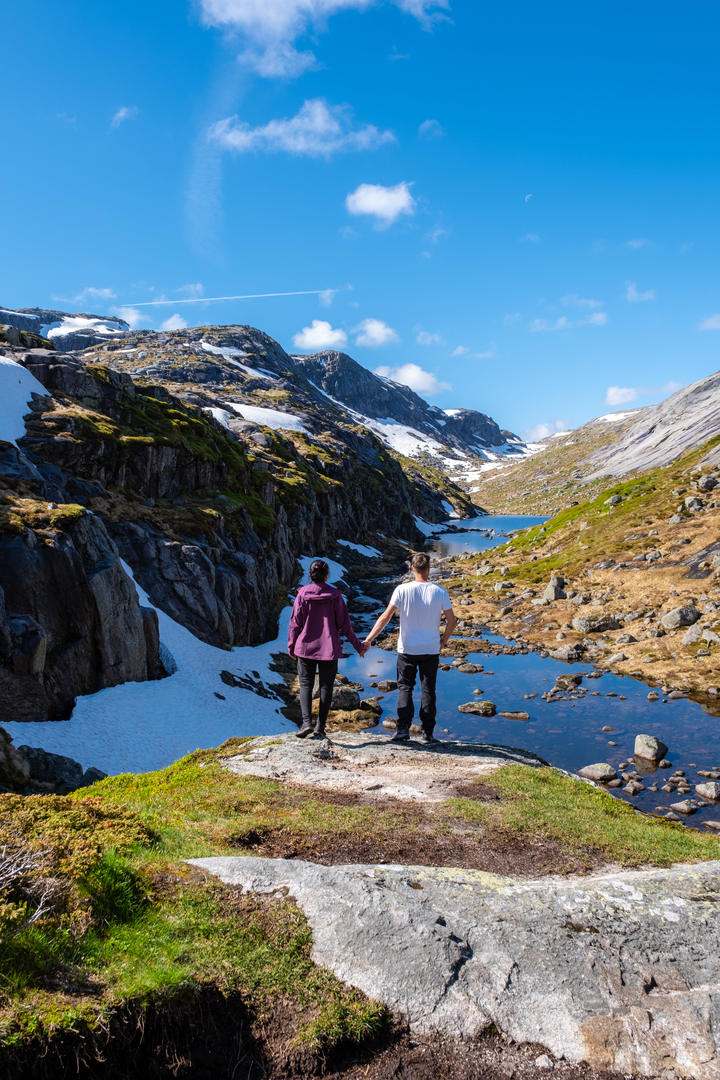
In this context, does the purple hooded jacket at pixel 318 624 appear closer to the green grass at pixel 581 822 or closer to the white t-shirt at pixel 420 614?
the white t-shirt at pixel 420 614

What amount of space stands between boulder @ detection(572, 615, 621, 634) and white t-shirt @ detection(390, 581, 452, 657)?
132ft

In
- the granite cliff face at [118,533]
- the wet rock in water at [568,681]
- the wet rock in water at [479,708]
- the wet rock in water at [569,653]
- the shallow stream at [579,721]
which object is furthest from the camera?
the wet rock in water at [569,653]

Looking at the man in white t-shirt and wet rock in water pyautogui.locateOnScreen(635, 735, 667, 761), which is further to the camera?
wet rock in water pyautogui.locateOnScreen(635, 735, 667, 761)

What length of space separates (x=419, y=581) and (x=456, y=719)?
2331cm

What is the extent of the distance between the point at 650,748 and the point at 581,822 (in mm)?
18996

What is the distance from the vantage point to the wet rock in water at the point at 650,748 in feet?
85.0

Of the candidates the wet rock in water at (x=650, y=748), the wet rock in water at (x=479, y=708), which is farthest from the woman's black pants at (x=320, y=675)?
the wet rock in water at (x=479, y=708)

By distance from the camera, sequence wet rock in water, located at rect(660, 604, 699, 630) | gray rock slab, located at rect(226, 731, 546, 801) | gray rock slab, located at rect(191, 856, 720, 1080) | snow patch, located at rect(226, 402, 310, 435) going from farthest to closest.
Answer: snow patch, located at rect(226, 402, 310, 435) < wet rock in water, located at rect(660, 604, 699, 630) < gray rock slab, located at rect(226, 731, 546, 801) < gray rock slab, located at rect(191, 856, 720, 1080)

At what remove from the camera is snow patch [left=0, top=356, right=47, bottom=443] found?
42.0 metres

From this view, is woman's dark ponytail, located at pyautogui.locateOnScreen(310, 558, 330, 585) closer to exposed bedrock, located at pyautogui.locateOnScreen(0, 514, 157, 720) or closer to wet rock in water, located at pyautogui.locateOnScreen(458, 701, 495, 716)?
exposed bedrock, located at pyautogui.locateOnScreen(0, 514, 157, 720)

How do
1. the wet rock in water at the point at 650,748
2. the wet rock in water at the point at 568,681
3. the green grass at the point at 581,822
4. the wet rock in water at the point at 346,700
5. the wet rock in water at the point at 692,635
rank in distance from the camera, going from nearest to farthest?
the green grass at the point at 581,822, the wet rock in water at the point at 650,748, the wet rock in water at the point at 346,700, the wet rock in water at the point at 568,681, the wet rock in water at the point at 692,635

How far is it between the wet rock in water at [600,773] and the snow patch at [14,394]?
141ft

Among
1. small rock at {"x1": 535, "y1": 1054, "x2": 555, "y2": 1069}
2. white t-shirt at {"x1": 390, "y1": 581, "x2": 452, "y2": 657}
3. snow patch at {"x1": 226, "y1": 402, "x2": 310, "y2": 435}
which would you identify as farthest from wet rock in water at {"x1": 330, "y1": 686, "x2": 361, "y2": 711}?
snow patch at {"x1": 226, "y1": 402, "x2": 310, "y2": 435}

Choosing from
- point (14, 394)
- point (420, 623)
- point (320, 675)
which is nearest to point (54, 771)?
point (320, 675)
